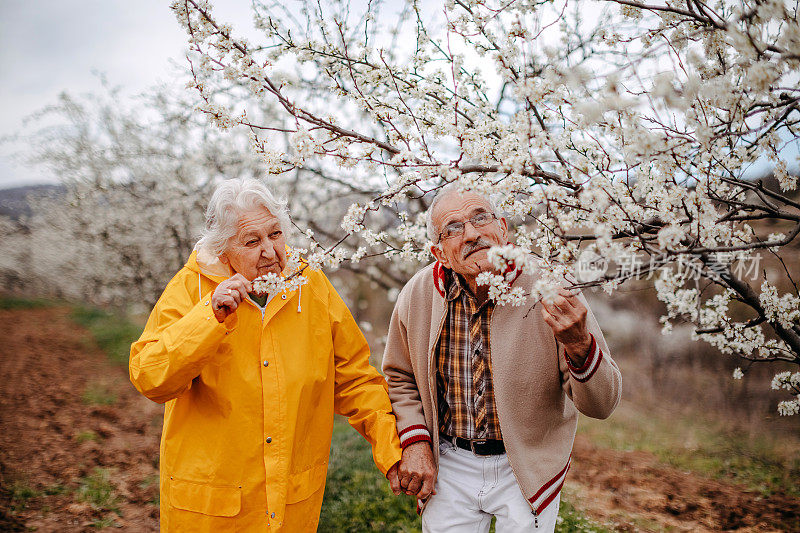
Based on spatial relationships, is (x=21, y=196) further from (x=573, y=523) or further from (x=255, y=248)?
(x=573, y=523)

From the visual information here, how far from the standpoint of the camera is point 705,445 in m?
6.03

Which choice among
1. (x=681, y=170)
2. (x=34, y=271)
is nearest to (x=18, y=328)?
(x=34, y=271)

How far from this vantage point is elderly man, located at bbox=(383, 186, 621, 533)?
208 cm

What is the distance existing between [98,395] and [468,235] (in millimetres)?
7864

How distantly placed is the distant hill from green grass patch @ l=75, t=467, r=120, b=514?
5.77 meters

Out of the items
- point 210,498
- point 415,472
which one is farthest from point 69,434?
point 415,472

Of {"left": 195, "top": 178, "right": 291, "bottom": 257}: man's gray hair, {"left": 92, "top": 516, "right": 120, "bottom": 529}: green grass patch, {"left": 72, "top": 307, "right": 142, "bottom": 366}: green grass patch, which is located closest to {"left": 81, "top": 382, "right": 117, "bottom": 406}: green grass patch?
{"left": 72, "top": 307, "right": 142, "bottom": 366}: green grass patch

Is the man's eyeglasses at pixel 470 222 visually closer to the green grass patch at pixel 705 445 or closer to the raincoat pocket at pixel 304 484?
the raincoat pocket at pixel 304 484

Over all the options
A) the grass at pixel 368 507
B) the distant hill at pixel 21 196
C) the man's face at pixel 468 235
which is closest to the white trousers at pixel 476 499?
the man's face at pixel 468 235

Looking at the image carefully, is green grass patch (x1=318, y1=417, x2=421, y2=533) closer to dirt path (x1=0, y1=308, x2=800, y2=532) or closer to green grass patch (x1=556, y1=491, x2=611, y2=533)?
green grass patch (x1=556, y1=491, x2=611, y2=533)

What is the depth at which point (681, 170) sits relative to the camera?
1491 millimetres

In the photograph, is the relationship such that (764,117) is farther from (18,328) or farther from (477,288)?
(18,328)

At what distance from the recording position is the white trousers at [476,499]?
212cm

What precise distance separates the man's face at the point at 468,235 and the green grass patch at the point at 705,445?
4695 mm
